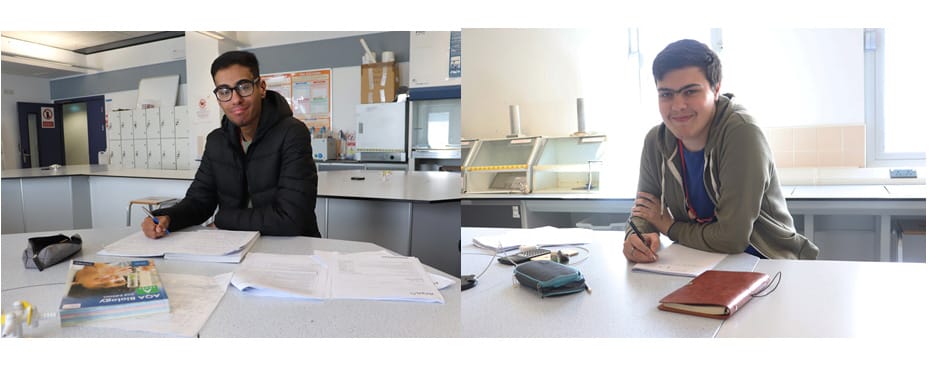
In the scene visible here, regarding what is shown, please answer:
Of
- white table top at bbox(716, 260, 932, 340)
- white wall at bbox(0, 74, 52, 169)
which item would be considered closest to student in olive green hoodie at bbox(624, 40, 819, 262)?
white table top at bbox(716, 260, 932, 340)

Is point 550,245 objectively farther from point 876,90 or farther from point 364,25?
point 876,90

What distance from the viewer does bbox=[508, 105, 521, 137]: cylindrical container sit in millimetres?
1622

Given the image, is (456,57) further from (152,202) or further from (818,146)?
(818,146)

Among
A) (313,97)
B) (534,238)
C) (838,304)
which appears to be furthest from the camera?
(313,97)

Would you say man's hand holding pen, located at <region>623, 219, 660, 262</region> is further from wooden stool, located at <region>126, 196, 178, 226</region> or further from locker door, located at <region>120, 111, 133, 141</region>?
locker door, located at <region>120, 111, 133, 141</region>

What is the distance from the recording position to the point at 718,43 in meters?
2.03

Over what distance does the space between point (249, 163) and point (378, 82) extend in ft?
10.9

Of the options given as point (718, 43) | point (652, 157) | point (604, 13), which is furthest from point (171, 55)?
point (718, 43)

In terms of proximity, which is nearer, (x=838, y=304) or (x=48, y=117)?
(x=838, y=304)

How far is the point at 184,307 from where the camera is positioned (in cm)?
84

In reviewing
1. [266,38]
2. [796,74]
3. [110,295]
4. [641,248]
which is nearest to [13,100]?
[266,38]

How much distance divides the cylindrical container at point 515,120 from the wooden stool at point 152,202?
105 centimetres

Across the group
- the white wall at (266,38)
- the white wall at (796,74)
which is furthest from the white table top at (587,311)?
the white wall at (796,74)

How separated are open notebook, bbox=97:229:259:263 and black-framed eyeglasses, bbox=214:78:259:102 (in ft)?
1.42
